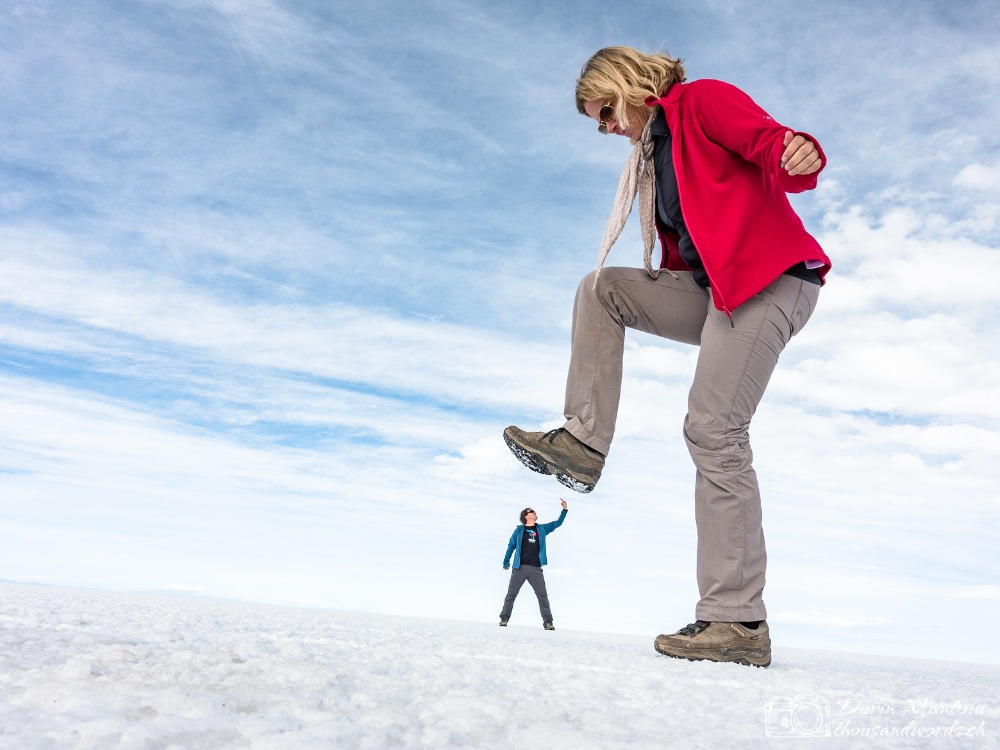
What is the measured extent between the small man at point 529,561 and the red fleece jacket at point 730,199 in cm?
713

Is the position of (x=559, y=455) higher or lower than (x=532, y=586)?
higher

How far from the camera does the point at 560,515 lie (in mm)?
9977

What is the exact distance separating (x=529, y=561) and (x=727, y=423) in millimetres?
6962

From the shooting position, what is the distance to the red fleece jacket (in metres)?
3.15

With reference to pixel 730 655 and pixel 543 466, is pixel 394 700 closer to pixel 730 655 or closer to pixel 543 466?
pixel 543 466

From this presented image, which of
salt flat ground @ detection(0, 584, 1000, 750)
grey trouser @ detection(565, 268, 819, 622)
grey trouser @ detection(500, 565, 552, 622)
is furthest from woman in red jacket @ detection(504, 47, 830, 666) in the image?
grey trouser @ detection(500, 565, 552, 622)

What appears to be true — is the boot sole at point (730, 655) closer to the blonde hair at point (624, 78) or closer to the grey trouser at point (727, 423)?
the grey trouser at point (727, 423)

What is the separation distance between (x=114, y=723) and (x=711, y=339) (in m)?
2.79

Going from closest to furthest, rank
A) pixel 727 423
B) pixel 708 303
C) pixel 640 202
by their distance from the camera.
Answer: pixel 727 423 → pixel 708 303 → pixel 640 202

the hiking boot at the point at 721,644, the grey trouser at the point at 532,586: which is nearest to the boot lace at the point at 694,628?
the hiking boot at the point at 721,644

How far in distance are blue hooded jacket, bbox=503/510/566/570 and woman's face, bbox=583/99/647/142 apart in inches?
281

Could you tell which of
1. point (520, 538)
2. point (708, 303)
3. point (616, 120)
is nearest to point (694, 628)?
point (708, 303)

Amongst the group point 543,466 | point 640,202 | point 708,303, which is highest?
point 640,202

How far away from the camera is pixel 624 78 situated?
11.2 feet
